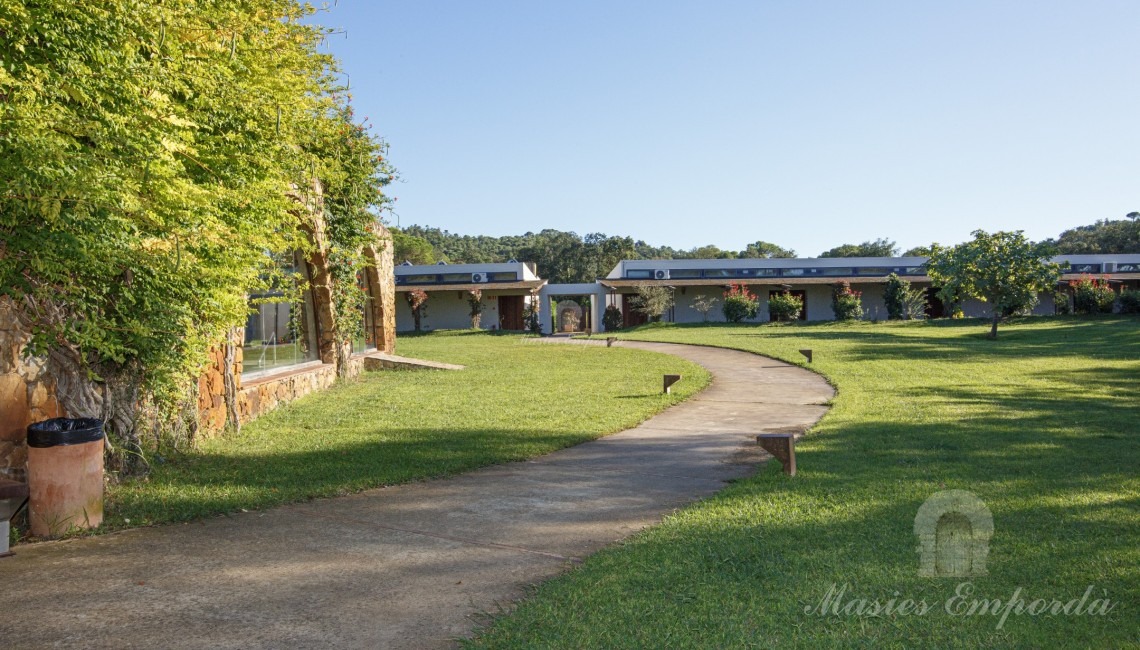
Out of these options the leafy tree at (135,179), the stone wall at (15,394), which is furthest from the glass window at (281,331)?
the stone wall at (15,394)

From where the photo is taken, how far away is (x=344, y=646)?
11.0ft

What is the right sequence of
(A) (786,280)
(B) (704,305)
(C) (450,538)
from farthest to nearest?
1. (A) (786,280)
2. (B) (704,305)
3. (C) (450,538)

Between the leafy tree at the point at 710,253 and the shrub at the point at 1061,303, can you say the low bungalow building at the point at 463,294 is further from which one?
the leafy tree at the point at 710,253

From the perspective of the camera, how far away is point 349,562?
176 inches

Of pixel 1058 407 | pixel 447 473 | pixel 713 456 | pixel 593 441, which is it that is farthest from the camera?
pixel 1058 407

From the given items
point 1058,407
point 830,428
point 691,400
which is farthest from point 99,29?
point 1058,407

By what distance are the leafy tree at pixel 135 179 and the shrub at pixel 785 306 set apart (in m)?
34.4

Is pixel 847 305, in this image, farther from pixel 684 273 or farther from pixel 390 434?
pixel 390 434

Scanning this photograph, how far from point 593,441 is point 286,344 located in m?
6.81

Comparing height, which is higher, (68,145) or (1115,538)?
(68,145)

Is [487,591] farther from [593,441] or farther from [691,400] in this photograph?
[691,400]

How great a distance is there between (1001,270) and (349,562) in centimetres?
2828

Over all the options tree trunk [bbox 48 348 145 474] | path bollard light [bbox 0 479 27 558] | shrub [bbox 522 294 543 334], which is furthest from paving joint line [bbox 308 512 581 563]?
shrub [bbox 522 294 543 334]

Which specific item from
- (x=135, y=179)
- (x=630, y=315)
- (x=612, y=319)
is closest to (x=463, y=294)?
(x=612, y=319)
